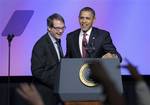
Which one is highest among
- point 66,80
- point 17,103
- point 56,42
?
point 56,42

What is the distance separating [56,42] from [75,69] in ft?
3.52

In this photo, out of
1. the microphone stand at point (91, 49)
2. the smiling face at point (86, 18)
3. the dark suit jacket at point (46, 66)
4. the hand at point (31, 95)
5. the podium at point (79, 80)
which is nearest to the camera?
the hand at point (31, 95)

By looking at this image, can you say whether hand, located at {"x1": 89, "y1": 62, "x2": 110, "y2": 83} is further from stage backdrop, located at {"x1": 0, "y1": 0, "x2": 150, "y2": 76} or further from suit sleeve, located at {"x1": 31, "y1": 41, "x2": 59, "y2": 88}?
stage backdrop, located at {"x1": 0, "y1": 0, "x2": 150, "y2": 76}

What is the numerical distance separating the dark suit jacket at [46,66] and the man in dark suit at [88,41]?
0.92 ft

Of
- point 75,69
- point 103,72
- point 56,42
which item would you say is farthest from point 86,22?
point 103,72

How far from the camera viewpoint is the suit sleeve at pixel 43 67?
4590 millimetres

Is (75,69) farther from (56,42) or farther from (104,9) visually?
(104,9)

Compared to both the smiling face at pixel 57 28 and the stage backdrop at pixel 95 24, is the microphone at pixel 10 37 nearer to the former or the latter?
the stage backdrop at pixel 95 24

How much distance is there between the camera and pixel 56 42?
501cm

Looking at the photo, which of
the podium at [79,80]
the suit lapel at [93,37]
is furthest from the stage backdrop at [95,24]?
the podium at [79,80]

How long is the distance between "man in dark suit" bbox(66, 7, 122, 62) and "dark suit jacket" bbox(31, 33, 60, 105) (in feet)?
0.92

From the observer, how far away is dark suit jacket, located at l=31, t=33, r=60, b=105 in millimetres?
4586

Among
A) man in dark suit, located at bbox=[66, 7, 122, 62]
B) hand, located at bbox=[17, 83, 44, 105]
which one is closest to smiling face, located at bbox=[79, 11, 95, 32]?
man in dark suit, located at bbox=[66, 7, 122, 62]

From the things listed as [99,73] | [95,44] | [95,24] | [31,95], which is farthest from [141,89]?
[95,24]
